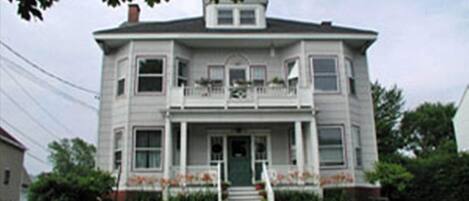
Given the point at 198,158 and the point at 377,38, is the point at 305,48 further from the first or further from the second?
the point at 198,158

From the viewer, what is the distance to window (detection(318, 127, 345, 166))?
17078mm

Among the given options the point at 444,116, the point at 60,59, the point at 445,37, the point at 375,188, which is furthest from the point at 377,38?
the point at 444,116

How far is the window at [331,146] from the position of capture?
672 inches

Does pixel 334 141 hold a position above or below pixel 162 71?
below

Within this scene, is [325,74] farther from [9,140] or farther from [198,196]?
[9,140]

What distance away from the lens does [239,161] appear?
57.1 feet

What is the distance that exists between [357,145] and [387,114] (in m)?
22.0

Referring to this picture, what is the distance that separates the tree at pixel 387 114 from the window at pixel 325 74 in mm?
18392

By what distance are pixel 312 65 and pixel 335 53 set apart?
1012 millimetres

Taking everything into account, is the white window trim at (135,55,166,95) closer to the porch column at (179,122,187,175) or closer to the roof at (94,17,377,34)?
the roof at (94,17,377,34)

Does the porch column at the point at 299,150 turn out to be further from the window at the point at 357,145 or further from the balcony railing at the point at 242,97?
the window at the point at 357,145

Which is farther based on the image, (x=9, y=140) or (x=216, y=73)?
(x=9, y=140)

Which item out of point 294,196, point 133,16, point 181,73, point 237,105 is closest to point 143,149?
point 181,73

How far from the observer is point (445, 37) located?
20.3 meters
